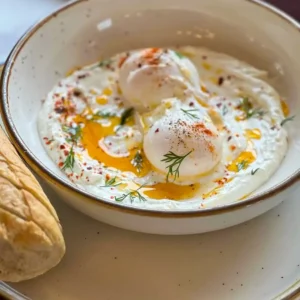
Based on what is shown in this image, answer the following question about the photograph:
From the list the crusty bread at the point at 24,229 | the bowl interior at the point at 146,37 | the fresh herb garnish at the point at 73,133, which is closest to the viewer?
the crusty bread at the point at 24,229

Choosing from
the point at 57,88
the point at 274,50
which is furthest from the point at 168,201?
the point at 274,50

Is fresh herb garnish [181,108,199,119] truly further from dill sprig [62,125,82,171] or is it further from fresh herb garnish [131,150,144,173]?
dill sprig [62,125,82,171]

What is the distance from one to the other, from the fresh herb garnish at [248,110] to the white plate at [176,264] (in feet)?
1.17

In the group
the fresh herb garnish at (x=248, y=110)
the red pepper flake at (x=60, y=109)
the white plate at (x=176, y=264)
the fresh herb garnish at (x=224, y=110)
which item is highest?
the fresh herb garnish at (x=248, y=110)

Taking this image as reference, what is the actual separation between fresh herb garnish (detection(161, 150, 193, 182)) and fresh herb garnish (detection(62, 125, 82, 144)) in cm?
29

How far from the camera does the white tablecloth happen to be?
2193 millimetres

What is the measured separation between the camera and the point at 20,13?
2.34 metres

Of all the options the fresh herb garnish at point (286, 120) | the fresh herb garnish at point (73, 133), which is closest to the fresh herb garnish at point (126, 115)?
the fresh herb garnish at point (73, 133)

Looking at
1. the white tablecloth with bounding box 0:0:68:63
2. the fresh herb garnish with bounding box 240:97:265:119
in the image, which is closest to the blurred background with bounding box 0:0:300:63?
the white tablecloth with bounding box 0:0:68:63

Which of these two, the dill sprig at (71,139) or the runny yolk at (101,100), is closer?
the dill sprig at (71,139)

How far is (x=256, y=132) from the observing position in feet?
5.39

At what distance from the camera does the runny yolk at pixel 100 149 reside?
154 cm

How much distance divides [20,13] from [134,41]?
609 millimetres

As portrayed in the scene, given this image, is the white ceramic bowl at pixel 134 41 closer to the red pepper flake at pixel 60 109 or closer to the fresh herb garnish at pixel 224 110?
the red pepper flake at pixel 60 109
